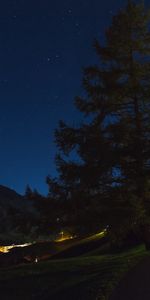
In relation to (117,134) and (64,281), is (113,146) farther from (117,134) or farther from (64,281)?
(64,281)

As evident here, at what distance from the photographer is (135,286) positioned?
47.3ft

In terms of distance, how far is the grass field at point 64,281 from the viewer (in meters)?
14.9

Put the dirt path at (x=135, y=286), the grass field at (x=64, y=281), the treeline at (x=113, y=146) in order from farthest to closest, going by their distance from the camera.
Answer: the treeline at (x=113, y=146) < the grass field at (x=64, y=281) < the dirt path at (x=135, y=286)

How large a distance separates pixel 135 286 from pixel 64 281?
4.53 metres

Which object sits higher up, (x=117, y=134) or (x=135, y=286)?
(x=117, y=134)

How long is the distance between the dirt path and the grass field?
344 mm

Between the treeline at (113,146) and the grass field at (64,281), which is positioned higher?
the treeline at (113,146)

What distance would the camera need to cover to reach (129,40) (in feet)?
80.5

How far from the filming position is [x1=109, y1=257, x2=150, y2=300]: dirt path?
42.1 feet

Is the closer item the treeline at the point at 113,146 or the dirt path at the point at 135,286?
the dirt path at the point at 135,286

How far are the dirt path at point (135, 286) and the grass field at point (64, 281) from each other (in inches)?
13.5

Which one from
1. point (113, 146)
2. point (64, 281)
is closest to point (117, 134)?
point (113, 146)

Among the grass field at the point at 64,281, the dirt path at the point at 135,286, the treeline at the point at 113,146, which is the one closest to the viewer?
the dirt path at the point at 135,286

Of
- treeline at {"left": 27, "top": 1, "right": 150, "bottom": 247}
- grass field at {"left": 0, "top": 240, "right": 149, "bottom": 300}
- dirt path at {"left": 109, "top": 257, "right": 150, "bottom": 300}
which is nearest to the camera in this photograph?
dirt path at {"left": 109, "top": 257, "right": 150, "bottom": 300}
